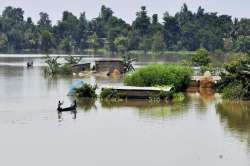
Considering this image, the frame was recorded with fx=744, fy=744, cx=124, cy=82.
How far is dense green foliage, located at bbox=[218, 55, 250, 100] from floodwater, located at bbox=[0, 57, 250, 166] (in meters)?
1.19

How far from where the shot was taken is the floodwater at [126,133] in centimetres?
3431

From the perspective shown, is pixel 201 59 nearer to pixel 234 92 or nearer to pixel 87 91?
pixel 234 92

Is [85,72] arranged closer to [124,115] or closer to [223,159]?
[124,115]

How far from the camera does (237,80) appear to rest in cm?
5566

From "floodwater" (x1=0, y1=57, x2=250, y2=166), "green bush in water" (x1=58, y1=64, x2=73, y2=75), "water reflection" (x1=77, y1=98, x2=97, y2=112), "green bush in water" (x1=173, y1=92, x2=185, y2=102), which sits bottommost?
"floodwater" (x1=0, y1=57, x2=250, y2=166)

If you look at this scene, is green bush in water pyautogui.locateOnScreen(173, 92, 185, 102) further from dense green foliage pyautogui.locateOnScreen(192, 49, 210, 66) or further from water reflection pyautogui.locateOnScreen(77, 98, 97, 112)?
dense green foliage pyautogui.locateOnScreen(192, 49, 210, 66)

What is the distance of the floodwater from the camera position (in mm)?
34312

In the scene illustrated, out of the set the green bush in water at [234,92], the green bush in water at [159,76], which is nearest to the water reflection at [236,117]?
the green bush in water at [234,92]

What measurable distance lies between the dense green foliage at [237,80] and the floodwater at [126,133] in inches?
46.8

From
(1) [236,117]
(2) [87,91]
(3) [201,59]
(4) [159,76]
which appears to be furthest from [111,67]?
(1) [236,117]

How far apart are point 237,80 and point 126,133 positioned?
17251 mm

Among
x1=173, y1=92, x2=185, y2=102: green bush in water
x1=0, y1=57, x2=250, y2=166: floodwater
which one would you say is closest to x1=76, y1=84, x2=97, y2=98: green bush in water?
x1=0, y1=57, x2=250, y2=166: floodwater

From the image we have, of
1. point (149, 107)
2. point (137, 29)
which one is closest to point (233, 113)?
point (149, 107)

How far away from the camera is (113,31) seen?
197750 millimetres
